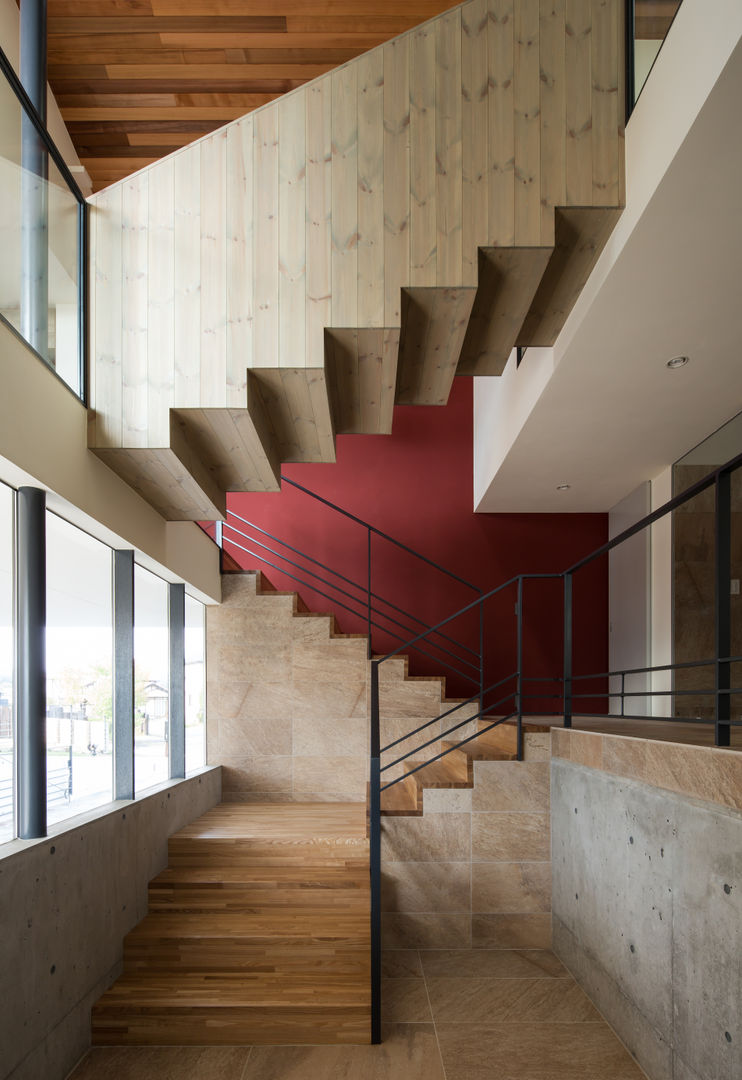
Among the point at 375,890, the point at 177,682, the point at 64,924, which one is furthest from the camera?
the point at 177,682

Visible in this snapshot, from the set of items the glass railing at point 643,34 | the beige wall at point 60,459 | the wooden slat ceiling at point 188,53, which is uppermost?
the wooden slat ceiling at point 188,53

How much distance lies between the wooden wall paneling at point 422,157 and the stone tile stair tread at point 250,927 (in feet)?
11.2

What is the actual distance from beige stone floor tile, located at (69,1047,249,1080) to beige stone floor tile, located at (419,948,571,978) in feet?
4.29

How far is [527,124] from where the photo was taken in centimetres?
344

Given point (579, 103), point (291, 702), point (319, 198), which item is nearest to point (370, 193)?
point (319, 198)

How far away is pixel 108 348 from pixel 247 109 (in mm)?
2877

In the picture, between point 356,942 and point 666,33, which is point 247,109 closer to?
point 666,33

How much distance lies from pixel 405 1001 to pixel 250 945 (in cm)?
87

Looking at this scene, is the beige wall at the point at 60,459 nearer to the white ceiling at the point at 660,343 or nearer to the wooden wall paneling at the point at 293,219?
the wooden wall paneling at the point at 293,219

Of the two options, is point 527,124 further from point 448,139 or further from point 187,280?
point 187,280

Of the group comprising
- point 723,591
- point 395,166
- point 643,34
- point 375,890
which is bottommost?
point 375,890

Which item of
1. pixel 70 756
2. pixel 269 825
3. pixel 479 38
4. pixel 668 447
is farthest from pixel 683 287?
pixel 269 825

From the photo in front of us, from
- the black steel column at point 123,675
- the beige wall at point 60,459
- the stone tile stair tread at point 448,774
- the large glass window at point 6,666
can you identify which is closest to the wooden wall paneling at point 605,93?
the beige wall at point 60,459

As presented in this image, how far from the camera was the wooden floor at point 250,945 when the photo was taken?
3820 millimetres
